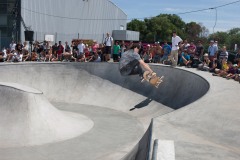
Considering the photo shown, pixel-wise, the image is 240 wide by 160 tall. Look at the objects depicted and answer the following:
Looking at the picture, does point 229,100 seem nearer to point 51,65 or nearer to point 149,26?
point 51,65

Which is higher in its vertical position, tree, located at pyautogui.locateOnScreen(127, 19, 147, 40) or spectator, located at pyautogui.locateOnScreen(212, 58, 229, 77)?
tree, located at pyautogui.locateOnScreen(127, 19, 147, 40)

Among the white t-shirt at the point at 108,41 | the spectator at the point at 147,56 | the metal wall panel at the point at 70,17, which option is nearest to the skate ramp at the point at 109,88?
the white t-shirt at the point at 108,41

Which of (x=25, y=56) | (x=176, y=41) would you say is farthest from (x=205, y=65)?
(x=25, y=56)

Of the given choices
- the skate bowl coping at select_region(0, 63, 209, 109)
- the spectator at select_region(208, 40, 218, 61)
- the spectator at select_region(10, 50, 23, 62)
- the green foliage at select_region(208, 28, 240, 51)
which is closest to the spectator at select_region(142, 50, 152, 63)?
the skate bowl coping at select_region(0, 63, 209, 109)

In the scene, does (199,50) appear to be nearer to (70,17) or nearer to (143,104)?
(143,104)

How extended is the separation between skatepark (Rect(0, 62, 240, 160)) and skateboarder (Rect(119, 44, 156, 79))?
6.29 ft

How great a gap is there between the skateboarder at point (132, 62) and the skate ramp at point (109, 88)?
1943 mm

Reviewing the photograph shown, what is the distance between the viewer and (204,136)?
4.67m

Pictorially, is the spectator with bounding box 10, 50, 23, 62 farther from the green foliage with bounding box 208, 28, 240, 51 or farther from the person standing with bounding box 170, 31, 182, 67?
the green foliage with bounding box 208, 28, 240, 51

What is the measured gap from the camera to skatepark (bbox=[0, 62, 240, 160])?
4582 millimetres

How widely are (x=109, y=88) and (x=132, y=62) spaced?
462 centimetres

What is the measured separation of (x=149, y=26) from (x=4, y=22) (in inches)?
2442

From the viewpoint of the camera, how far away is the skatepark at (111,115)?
15.0ft

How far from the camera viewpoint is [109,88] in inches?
580
